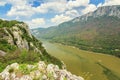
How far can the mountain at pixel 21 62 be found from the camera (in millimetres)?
26359

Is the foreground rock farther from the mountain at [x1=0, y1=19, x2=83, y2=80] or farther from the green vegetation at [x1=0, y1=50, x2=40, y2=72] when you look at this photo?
the green vegetation at [x1=0, y1=50, x2=40, y2=72]

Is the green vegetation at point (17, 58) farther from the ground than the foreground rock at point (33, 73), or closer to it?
closer to it

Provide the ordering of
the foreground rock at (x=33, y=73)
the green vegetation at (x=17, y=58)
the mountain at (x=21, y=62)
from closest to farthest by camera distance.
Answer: the foreground rock at (x=33, y=73), the mountain at (x=21, y=62), the green vegetation at (x=17, y=58)

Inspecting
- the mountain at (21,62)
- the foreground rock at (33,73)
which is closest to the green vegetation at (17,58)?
the mountain at (21,62)

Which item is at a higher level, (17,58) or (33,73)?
(33,73)

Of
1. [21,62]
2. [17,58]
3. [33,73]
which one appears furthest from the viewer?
[17,58]

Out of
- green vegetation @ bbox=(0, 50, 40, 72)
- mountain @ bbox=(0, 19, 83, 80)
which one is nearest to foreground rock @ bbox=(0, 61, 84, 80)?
mountain @ bbox=(0, 19, 83, 80)

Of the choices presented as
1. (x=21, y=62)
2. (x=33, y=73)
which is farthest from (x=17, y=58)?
(x=33, y=73)

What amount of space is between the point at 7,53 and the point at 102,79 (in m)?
46.7

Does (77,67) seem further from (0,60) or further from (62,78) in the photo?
(62,78)

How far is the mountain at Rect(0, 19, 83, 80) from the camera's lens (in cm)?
2636

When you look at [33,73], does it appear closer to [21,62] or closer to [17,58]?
[21,62]

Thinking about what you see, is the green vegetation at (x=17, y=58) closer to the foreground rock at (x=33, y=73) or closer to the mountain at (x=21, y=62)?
the mountain at (x=21, y=62)

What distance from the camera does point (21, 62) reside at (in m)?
52.4
